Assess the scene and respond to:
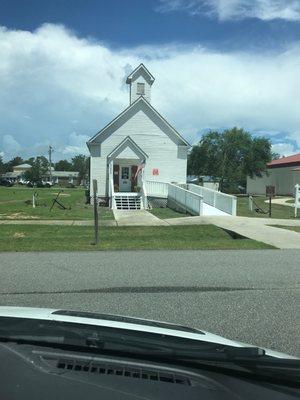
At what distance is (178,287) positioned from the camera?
30.3 ft

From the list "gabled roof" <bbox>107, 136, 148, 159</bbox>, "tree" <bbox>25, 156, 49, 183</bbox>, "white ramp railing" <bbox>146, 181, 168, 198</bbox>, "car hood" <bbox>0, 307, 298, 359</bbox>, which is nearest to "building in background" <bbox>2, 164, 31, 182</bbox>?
"tree" <bbox>25, 156, 49, 183</bbox>

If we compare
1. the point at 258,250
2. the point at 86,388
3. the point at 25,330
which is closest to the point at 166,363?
the point at 86,388

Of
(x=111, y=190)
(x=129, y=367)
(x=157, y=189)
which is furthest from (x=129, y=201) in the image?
(x=129, y=367)

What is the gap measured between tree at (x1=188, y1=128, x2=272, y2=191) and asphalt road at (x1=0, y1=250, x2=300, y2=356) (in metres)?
46.0

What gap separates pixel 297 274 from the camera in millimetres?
10578

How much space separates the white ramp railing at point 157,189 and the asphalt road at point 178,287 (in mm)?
22035

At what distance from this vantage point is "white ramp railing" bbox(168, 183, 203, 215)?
26.3 m

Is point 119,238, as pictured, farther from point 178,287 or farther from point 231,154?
point 231,154

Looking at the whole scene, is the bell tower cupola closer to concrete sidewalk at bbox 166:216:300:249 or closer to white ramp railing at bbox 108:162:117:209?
white ramp railing at bbox 108:162:117:209

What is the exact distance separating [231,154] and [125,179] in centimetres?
2473

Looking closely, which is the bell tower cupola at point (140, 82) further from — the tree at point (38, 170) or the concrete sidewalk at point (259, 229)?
the tree at point (38, 170)

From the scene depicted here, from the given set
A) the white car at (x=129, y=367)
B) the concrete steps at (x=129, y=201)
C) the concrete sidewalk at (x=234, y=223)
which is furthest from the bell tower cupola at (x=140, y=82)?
the white car at (x=129, y=367)

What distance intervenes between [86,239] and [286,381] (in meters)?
14.2

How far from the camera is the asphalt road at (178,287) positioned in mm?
7016
